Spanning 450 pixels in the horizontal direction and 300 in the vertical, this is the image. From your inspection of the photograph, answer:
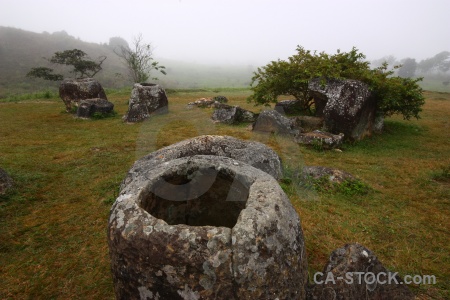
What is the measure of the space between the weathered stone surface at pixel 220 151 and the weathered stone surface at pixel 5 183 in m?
3.68

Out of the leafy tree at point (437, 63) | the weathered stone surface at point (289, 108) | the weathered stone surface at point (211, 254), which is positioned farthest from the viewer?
the leafy tree at point (437, 63)

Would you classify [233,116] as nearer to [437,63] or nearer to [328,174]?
[328,174]

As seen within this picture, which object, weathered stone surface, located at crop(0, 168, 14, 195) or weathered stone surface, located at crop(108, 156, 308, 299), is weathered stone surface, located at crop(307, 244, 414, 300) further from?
weathered stone surface, located at crop(0, 168, 14, 195)

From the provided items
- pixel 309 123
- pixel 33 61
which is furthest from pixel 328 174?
pixel 33 61

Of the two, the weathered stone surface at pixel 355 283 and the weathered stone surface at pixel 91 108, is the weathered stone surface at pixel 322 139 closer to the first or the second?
the weathered stone surface at pixel 355 283

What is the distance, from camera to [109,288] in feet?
13.5

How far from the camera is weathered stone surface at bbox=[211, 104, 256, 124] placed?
49.5ft

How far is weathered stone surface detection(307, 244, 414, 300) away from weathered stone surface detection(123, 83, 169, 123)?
1428cm

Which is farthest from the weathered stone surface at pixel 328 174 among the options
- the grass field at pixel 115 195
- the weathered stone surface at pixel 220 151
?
the weathered stone surface at pixel 220 151

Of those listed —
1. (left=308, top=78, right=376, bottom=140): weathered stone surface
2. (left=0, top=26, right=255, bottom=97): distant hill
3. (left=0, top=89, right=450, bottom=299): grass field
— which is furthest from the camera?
(left=0, top=26, right=255, bottom=97): distant hill

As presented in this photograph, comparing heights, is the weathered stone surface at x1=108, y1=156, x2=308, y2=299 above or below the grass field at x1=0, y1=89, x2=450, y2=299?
above

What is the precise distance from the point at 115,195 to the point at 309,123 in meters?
10.2

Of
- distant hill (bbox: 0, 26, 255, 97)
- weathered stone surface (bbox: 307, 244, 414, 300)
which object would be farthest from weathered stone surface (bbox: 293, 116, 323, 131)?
distant hill (bbox: 0, 26, 255, 97)

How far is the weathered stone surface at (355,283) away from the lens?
321cm
